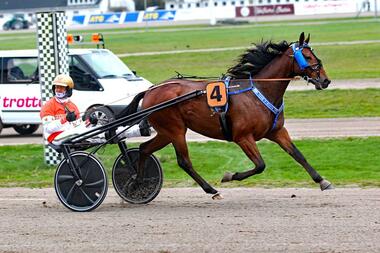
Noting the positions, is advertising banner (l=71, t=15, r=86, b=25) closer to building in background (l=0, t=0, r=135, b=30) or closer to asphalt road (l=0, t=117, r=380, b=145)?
building in background (l=0, t=0, r=135, b=30)

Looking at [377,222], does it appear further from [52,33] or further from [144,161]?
[52,33]

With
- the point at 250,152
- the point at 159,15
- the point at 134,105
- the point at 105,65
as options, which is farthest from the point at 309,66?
the point at 159,15

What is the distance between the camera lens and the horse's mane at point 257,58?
11.2 meters

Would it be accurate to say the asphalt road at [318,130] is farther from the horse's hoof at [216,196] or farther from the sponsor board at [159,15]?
the sponsor board at [159,15]

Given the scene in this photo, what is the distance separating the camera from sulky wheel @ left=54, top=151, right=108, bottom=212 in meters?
10.9

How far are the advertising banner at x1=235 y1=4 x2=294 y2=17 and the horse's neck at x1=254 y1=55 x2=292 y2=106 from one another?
76.6 m

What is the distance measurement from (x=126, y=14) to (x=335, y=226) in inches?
3303

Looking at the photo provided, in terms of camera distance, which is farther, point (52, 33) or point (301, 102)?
point (301, 102)

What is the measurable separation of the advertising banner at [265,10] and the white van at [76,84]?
67215 millimetres

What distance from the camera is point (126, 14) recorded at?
92.1 m

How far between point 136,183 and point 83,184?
748mm

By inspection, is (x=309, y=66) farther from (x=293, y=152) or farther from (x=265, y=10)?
(x=265, y=10)

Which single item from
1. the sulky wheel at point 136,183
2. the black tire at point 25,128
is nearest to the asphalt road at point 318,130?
the black tire at point 25,128

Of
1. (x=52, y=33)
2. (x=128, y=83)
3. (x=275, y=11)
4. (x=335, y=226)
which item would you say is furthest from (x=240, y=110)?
(x=275, y=11)
